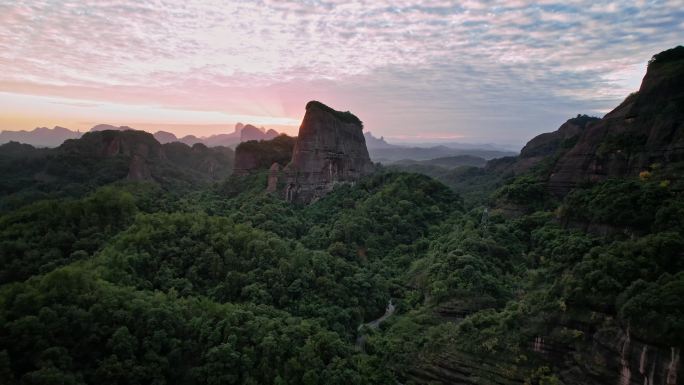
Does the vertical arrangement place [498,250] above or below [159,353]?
above

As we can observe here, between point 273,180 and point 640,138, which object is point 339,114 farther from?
point 640,138

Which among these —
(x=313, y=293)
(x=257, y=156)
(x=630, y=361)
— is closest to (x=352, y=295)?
(x=313, y=293)

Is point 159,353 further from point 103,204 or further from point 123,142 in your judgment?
point 123,142

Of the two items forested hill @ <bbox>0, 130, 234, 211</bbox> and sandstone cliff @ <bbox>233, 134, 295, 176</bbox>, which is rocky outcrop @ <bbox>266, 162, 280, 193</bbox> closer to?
sandstone cliff @ <bbox>233, 134, 295, 176</bbox>

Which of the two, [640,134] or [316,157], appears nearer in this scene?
[640,134]

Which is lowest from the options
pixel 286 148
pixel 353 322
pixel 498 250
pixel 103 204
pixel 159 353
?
pixel 353 322

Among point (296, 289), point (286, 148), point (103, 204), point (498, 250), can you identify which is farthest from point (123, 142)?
point (498, 250)

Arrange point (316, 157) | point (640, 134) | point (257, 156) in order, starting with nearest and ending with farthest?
point (640, 134), point (316, 157), point (257, 156)
